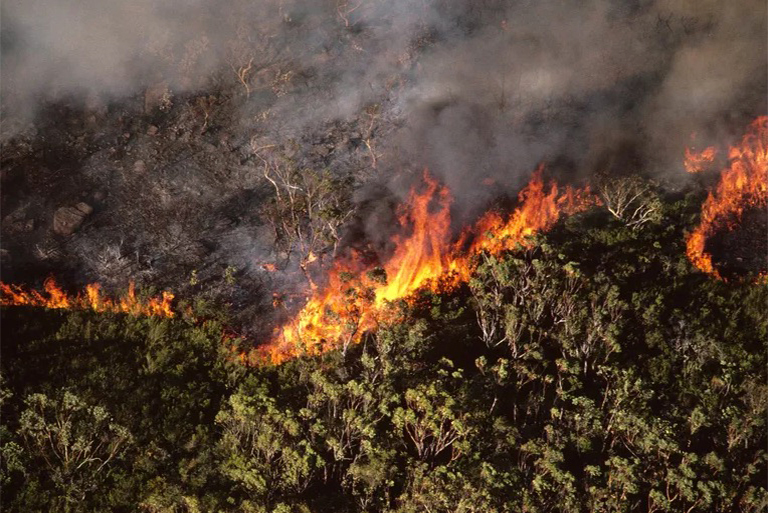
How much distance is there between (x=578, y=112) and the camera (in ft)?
94.6

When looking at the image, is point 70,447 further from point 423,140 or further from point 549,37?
point 549,37

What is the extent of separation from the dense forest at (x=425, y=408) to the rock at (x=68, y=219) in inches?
148

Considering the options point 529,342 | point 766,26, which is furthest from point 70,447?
point 766,26

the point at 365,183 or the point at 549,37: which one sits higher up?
the point at 549,37

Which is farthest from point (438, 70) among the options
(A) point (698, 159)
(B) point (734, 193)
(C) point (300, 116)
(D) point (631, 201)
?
(B) point (734, 193)

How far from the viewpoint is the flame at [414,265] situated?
16.2 m

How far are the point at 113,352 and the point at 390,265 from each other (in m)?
A: 8.24

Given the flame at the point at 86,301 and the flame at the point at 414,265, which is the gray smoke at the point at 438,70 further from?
the flame at the point at 86,301

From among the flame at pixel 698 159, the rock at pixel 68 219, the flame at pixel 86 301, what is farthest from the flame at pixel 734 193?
the rock at pixel 68 219

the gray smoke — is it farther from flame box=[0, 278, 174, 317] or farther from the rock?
flame box=[0, 278, 174, 317]

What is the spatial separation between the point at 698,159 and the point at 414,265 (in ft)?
52.5

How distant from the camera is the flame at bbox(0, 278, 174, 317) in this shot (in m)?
17.2

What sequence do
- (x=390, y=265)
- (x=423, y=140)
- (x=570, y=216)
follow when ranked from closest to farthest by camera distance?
1. (x=390, y=265)
2. (x=570, y=216)
3. (x=423, y=140)

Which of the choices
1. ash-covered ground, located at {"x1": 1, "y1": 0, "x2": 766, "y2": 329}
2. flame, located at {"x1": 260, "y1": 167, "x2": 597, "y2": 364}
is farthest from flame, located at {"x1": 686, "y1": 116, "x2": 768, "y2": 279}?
flame, located at {"x1": 260, "y1": 167, "x2": 597, "y2": 364}
